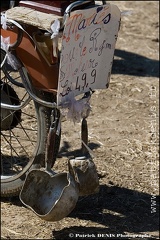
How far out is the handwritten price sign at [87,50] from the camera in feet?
13.6

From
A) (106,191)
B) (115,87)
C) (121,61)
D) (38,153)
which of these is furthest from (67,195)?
(121,61)

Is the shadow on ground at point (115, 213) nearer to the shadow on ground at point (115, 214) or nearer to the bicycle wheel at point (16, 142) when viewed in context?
the shadow on ground at point (115, 214)

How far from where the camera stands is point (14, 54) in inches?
183

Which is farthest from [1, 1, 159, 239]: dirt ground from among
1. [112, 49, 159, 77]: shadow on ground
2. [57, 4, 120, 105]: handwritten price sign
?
[57, 4, 120, 105]: handwritten price sign

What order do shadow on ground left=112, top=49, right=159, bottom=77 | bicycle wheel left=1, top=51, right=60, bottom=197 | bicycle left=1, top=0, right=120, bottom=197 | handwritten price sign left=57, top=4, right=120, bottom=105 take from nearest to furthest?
1. handwritten price sign left=57, top=4, right=120, bottom=105
2. bicycle left=1, top=0, right=120, bottom=197
3. bicycle wheel left=1, top=51, right=60, bottom=197
4. shadow on ground left=112, top=49, right=159, bottom=77

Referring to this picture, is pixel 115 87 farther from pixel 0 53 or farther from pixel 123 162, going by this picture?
pixel 0 53

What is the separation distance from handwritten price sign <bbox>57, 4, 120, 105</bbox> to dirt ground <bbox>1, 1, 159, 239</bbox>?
0.32 m

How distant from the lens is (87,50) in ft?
14.1

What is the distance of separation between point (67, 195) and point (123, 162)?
1.30 metres

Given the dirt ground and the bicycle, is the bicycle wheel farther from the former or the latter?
the dirt ground

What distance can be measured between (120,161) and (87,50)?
1576mm

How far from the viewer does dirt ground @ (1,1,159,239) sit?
16.0ft

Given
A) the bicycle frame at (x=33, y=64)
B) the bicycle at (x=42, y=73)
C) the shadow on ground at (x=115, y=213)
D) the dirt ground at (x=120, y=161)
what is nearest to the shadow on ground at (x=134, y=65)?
the dirt ground at (x=120, y=161)

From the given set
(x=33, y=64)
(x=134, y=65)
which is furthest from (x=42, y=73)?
(x=134, y=65)
